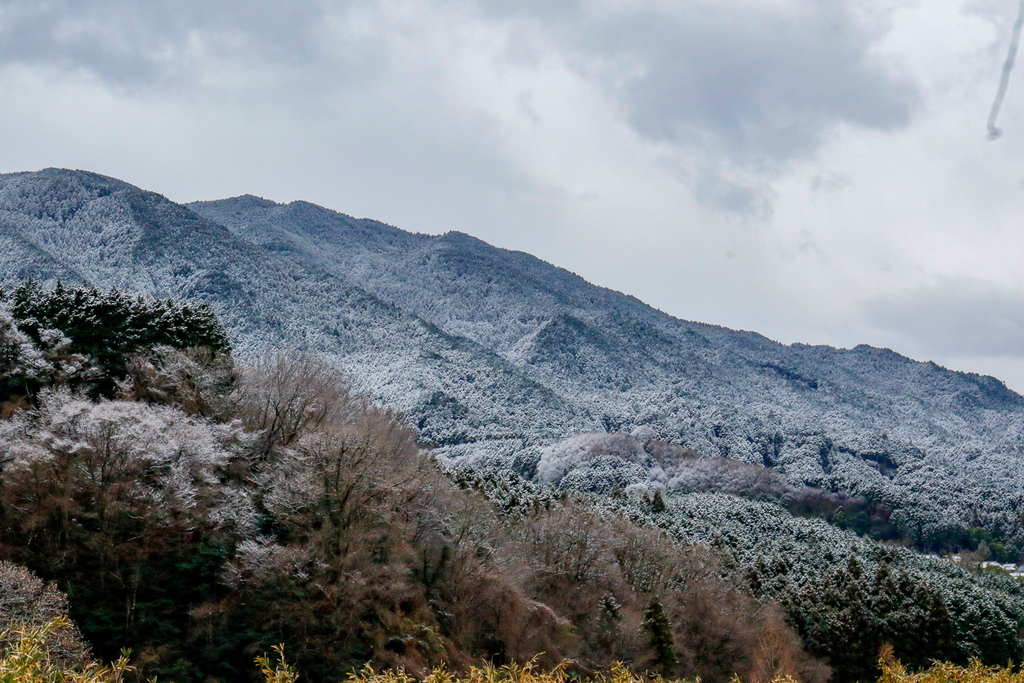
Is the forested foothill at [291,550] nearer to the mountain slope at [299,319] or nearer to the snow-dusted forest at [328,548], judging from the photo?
the snow-dusted forest at [328,548]

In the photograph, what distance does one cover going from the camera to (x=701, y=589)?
53.7 metres

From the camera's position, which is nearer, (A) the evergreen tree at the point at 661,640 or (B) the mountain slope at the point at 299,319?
(A) the evergreen tree at the point at 661,640

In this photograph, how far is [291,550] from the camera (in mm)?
35844

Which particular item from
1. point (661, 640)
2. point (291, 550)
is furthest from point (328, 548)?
point (661, 640)

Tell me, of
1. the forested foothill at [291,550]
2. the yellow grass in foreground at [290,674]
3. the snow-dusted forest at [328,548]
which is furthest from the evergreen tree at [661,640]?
the yellow grass in foreground at [290,674]

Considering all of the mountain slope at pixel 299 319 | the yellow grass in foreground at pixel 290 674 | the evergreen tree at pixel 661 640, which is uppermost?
the mountain slope at pixel 299 319

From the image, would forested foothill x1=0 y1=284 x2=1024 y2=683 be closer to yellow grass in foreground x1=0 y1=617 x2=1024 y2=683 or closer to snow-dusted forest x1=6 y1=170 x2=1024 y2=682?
snow-dusted forest x1=6 y1=170 x2=1024 y2=682

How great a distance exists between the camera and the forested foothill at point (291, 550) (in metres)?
33.0

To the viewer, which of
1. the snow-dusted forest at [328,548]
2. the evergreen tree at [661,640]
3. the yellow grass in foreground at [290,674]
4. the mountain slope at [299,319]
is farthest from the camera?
the mountain slope at [299,319]

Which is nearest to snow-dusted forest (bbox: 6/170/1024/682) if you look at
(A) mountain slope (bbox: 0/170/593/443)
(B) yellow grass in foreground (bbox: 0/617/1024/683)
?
(B) yellow grass in foreground (bbox: 0/617/1024/683)

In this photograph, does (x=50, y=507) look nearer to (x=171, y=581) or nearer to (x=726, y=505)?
(x=171, y=581)

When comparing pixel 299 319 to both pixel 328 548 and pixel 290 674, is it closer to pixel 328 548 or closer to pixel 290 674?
pixel 328 548

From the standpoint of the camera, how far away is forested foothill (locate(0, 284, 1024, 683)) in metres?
33.0

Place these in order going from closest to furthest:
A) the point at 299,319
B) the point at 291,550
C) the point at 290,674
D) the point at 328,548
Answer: the point at 290,674, the point at 291,550, the point at 328,548, the point at 299,319
